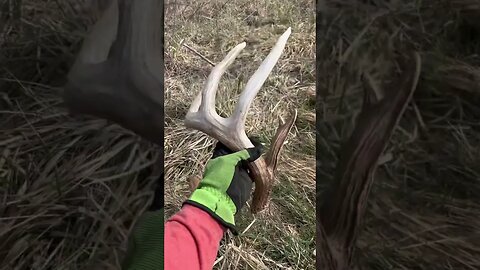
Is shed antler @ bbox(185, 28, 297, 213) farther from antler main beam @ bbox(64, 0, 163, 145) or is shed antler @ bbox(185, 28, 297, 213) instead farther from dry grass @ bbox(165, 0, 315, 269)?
antler main beam @ bbox(64, 0, 163, 145)

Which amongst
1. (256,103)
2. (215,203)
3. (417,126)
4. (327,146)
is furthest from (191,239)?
(256,103)

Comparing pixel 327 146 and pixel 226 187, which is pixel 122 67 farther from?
pixel 226 187

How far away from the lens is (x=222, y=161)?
4.48 feet

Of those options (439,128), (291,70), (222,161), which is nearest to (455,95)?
(439,128)

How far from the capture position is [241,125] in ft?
4.89

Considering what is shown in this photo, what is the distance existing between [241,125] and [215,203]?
0.25 meters

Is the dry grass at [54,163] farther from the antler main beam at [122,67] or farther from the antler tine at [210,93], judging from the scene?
the antler tine at [210,93]

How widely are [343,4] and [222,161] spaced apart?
506 mm

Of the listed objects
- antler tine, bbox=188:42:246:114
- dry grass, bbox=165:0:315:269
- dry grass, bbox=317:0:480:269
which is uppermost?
dry grass, bbox=317:0:480:269

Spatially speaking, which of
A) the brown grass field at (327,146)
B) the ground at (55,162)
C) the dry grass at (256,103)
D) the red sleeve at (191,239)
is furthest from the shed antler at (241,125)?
the ground at (55,162)

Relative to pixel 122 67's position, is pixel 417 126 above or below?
below

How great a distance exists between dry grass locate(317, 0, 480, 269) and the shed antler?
1.65 feet

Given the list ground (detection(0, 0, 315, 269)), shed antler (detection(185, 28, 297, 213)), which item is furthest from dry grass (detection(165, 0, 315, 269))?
ground (detection(0, 0, 315, 269))

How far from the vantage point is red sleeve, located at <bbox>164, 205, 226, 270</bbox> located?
43.5 inches
